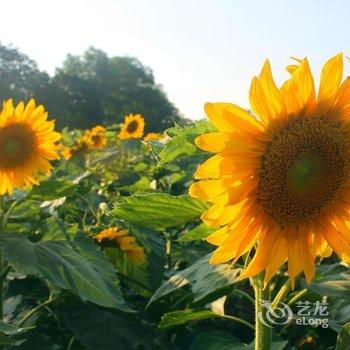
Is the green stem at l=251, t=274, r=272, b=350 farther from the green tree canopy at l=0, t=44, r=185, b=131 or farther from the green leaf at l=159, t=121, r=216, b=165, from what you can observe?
the green tree canopy at l=0, t=44, r=185, b=131

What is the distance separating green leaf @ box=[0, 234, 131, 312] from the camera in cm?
225

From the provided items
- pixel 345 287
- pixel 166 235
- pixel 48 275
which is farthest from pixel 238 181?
pixel 166 235

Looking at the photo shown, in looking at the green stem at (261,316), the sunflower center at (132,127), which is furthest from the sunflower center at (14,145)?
the sunflower center at (132,127)

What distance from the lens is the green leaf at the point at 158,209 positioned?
1.71m

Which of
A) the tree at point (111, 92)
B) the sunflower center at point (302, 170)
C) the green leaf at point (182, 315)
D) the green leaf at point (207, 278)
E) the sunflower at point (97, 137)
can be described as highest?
the tree at point (111, 92)

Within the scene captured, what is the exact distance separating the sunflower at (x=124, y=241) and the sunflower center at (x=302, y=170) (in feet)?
4.61

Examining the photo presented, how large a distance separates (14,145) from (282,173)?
2.07m

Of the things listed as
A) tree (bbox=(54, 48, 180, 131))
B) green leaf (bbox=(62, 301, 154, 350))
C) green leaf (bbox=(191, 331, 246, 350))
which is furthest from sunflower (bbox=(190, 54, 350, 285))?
tree (bbox=(54, 48, 180, 131))

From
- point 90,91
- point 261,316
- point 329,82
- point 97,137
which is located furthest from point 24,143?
point 90,91

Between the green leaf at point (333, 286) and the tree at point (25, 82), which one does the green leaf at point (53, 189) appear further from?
the tree at point (25, 82)

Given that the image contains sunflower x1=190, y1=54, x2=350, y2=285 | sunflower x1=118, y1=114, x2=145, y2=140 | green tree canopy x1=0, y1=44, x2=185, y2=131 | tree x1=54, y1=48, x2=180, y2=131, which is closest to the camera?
sunflower x1=190, y1=54, x2=350, y2=285

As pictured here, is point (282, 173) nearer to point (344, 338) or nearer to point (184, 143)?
point (184, 143)

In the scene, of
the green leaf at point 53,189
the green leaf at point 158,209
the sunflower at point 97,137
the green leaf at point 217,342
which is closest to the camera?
the green leaf at point 158,209

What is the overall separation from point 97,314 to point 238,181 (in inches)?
56.6
